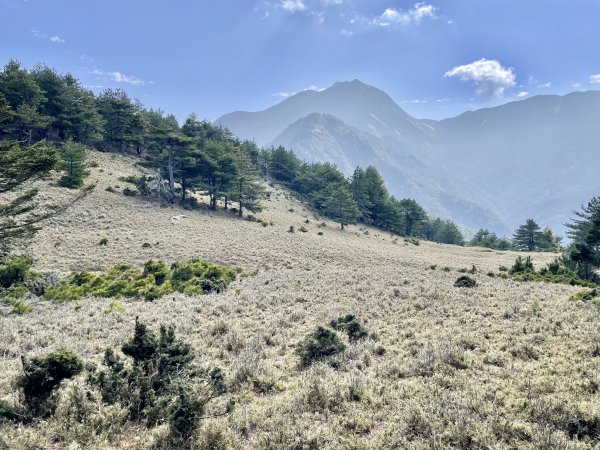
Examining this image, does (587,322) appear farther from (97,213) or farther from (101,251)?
(97,213)

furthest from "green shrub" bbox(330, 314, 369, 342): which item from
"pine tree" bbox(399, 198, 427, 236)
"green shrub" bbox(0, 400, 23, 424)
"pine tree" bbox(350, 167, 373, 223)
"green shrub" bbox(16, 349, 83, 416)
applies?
"pine tree" bbox(399, 198, 427, 236)

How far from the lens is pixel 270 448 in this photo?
4.81 m

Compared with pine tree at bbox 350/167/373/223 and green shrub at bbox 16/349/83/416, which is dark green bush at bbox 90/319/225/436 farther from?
pine tree at bbox 350/167/373/223

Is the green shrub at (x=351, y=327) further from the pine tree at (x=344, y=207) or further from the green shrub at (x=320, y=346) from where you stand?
the pine tree at (x=344, y=207)

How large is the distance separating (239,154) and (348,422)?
5902cm

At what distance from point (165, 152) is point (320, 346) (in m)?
50.4

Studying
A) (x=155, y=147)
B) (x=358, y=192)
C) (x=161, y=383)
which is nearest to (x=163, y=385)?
(x=161, y=383)

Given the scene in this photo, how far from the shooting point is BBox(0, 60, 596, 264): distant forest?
45906 millimetres

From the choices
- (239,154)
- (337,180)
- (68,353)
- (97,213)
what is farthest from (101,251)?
(337,180)

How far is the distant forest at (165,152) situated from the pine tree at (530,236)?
0.19 meters

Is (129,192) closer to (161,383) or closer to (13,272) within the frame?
(13,272)

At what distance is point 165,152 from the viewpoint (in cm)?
5191

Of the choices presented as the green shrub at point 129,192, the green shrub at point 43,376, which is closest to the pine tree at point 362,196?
the green shrub at point 129,192

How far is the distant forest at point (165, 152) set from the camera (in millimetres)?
45906
